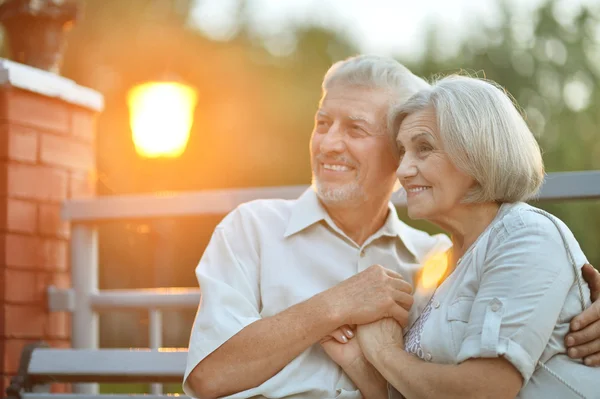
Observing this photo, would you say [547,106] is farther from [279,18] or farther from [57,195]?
[57,195]

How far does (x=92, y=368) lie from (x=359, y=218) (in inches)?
43.7

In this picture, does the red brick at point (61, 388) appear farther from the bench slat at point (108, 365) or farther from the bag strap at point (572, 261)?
the bag strap at point (572, 261)

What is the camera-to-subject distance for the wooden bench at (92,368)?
2.87m

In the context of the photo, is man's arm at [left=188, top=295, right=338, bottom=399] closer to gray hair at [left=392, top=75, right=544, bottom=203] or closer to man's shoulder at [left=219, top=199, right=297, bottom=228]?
man's shoulder at [left=219, top=199, right=297, bottom=228]

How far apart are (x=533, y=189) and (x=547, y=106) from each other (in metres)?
15.9

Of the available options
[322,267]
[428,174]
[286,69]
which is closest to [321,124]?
[322,267]

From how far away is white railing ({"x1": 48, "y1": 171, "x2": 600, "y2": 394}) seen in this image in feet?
10.7

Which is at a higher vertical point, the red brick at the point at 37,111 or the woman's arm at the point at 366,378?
the red brick at the point at 37,111

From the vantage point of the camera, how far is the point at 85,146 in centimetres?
374

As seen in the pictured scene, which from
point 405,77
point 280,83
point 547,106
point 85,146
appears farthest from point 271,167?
point 405,77

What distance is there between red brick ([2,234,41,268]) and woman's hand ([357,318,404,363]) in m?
1.65

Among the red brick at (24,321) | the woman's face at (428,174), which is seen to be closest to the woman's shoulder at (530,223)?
the woman's face at (428,174)

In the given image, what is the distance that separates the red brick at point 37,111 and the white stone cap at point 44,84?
0.03 m

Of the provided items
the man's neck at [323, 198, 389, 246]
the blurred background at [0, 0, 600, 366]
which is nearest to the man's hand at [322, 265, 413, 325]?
the man's neck at [323, 198, 389, 246]
